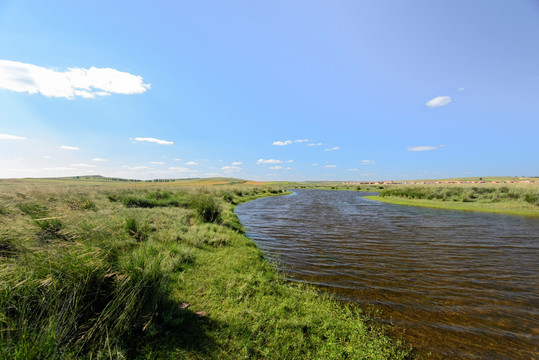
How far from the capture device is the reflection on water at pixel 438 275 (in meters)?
4.15

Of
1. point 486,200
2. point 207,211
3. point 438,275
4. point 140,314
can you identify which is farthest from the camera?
point 486,200

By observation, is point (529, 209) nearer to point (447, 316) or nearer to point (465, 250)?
point (465, 250)

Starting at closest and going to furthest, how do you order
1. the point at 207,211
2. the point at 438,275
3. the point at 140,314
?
1. the point at 140,314
2. the point at 438,275
3. the point at 207,211

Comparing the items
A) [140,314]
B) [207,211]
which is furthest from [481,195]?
[140,314]

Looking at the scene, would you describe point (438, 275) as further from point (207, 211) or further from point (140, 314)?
point (207, 211)

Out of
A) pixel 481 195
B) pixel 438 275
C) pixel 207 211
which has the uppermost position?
pixel 481 195

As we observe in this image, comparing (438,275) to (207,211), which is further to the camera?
(207,211)

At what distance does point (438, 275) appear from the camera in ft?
22.6

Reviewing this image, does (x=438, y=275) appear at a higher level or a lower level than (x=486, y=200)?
lower

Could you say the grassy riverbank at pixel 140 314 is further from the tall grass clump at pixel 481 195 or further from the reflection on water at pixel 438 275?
the tall grass clump at pixel 481 195

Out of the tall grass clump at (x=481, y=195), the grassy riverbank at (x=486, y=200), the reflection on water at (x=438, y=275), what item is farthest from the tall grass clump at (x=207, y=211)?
the tall grass clump at (x=481, y=195)

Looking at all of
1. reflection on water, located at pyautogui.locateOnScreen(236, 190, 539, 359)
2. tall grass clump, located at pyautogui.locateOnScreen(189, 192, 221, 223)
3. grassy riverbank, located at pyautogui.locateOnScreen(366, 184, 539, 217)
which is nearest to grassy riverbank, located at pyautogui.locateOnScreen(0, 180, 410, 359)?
reflection on water, located at pyautogui.locateOnScreen(236, 190, 539, 359)

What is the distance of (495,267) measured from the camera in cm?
749

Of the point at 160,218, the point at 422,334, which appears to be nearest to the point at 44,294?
the point at 422,334
